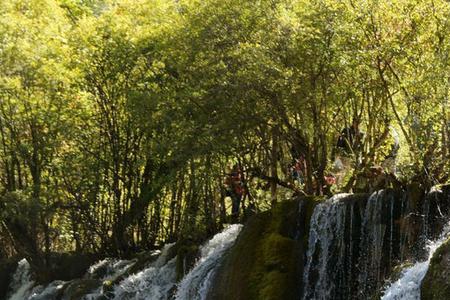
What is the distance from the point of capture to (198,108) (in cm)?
1809

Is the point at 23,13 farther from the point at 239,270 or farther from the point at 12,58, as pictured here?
the point at 239,270

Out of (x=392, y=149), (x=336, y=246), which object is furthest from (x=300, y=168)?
(x=336, y=246)

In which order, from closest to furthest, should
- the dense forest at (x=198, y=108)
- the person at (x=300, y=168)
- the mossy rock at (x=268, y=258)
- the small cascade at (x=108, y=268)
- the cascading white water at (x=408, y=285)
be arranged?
1. the cascading white water at (x=408, y=285)
2. the mossy rock at (x=268, y=258)
3. the dense forest at (x=198, y=108)
4. the person at (x=300, y=168)
5. the small cascade at (x=108, y=268)

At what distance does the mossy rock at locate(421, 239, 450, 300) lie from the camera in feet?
29.4

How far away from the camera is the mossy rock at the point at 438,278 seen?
8953 mm

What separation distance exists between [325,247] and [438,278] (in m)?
4.11

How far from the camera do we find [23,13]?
24.8m

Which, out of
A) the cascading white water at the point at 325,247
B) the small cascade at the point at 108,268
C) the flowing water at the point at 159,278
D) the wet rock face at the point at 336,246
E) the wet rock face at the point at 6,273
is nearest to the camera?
the wet rock face at the point at 336,246

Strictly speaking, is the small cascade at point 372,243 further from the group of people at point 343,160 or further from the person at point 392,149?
the person at point 392,149

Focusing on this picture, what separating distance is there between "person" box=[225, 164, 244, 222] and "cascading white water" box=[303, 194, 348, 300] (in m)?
5.76

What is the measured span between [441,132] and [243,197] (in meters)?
8.57

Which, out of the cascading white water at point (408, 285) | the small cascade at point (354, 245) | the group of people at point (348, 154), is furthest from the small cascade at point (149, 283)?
the cascading white water at point (408, 285)

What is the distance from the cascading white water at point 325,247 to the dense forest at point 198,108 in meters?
1.49

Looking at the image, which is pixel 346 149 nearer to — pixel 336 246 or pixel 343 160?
pixel 343 160
